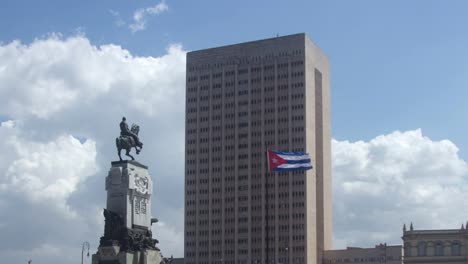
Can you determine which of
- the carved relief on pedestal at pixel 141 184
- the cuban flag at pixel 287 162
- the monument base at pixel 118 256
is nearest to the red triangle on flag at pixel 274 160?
the cuban flag at pixel 287 162

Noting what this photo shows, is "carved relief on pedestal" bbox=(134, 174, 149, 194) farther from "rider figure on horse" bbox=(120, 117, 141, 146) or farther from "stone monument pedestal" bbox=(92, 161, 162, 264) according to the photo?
"rider figure on horse" bbox=(120, 117, 141, 146)

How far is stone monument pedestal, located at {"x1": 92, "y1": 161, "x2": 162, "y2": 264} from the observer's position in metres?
109

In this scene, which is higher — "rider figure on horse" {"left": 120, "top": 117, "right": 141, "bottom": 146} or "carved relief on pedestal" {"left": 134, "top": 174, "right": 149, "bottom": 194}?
"rider figure on horse" {"left": 120, "top": 117, "right": 141, "bottom": 146}

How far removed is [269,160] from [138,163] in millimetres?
16816

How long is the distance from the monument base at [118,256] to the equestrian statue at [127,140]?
39.7ft

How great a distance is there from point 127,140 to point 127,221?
35.1ft

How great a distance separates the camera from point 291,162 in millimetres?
113312

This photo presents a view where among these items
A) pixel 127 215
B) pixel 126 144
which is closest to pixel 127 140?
pixel 126 144

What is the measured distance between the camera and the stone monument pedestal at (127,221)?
109062 mm

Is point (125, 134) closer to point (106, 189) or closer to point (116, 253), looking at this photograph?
point (106, 189)

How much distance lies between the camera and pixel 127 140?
11488cm

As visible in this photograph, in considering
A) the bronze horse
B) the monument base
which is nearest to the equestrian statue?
the bronze horse

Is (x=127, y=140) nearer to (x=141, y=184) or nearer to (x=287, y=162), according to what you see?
(x=141, y=184)

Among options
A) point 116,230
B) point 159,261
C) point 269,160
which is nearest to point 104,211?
point 116,230
